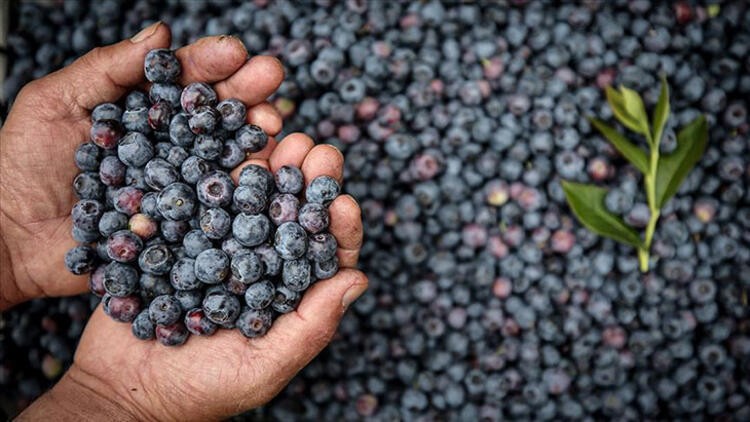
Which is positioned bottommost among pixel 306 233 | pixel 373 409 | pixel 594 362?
pixel 373 409

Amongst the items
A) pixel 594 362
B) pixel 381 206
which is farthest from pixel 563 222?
pixel 381 206

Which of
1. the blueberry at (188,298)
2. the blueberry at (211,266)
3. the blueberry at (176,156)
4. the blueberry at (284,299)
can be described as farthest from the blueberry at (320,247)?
the blueberry at (176,156)

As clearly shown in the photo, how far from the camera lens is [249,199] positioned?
5.33 ft

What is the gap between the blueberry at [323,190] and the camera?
1.66 meters

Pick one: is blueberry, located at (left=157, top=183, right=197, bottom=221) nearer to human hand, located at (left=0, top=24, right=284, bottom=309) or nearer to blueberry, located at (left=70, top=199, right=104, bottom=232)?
blueberry, located at (left=70, top=199, right=104, bottom=232)

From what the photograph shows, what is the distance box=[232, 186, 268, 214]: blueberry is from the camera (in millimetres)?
1627

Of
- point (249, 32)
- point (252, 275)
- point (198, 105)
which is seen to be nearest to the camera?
point (252, 275)

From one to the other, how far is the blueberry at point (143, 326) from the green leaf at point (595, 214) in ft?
4.80

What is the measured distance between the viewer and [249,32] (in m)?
2.47

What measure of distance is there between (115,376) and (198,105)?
0.84m

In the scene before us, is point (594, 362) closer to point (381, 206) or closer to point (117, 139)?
point (381, 206)

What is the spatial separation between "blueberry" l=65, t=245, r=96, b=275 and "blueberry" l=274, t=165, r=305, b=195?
0.58 meters

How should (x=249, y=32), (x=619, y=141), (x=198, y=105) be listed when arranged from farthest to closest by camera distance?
(x=249, y=32) < (x=619, y=141) < (x=198, y=105)

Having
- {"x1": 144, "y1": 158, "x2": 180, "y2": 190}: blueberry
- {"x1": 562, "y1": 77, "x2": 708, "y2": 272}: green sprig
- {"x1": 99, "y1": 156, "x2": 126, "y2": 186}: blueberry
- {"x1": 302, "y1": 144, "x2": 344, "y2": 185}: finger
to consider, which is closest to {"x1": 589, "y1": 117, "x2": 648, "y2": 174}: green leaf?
{"x1": 562, "y1": 77, "x2": 708, "y2": 272}: green sprig
